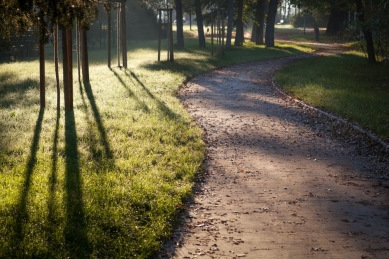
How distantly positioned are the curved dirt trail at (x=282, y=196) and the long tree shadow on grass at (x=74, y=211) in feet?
2.57

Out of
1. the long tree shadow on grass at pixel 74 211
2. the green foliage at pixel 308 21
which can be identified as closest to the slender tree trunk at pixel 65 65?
the long tree shadow on grass at pixel 74 211

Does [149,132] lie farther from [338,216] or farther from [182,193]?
[338,216]

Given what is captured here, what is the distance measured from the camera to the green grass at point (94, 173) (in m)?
5.10

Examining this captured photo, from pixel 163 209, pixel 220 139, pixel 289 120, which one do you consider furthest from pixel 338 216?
pixel 289 120

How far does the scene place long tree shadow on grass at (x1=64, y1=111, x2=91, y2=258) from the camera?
4902 millimetres

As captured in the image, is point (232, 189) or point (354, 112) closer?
point (232, 189)

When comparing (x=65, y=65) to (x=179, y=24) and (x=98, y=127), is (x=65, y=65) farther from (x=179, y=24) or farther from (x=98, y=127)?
(x=179, y=24)

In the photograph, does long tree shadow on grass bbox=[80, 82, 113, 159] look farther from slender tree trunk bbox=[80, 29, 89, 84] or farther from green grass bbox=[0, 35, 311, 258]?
slender tree trunk bbox=[80, 29, 89, 84]

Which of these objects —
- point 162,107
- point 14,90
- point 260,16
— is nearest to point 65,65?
point 162,107

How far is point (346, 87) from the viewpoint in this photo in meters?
16.6

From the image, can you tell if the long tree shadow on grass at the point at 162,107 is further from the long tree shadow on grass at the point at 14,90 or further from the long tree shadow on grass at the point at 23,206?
the long tree shadow on grass at the point at 23,206

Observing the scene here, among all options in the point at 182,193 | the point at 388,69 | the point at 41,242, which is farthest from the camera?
the point at 388,69

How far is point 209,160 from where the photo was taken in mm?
8539

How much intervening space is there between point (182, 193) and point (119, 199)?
2.80 feet
